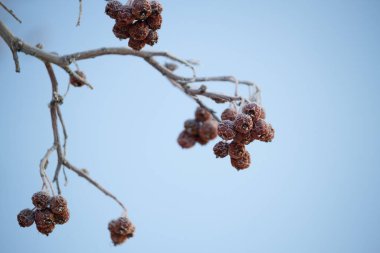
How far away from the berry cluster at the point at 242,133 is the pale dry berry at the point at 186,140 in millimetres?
1188

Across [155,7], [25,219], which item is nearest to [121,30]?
[155,7]

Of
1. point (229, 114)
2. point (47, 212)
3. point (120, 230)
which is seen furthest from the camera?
point (120, 230)

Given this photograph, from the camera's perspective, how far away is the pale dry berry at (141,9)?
239 cm

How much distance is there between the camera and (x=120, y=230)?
10.4 ft

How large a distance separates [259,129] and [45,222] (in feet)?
4.50

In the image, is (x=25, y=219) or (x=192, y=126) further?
(x=192, y=126)

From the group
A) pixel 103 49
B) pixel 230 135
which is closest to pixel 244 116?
pixel 230 135

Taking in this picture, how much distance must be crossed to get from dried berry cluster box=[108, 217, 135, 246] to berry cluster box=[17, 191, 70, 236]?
0.57m

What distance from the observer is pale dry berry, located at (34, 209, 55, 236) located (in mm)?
2615

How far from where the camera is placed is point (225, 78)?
8.67 feet

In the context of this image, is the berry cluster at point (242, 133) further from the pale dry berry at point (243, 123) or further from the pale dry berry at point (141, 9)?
the pale dry berry at point (141, 9)

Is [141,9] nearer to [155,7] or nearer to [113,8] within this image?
[155,7]

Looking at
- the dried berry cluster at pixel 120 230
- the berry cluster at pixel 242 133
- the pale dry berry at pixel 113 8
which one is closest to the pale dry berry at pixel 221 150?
the berry cluster at pixel 242 133

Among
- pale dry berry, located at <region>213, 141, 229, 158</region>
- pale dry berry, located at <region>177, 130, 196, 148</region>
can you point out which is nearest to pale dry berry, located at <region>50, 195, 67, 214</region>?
pale dry berry, located at <region>213, 141, 229, 158</region>
